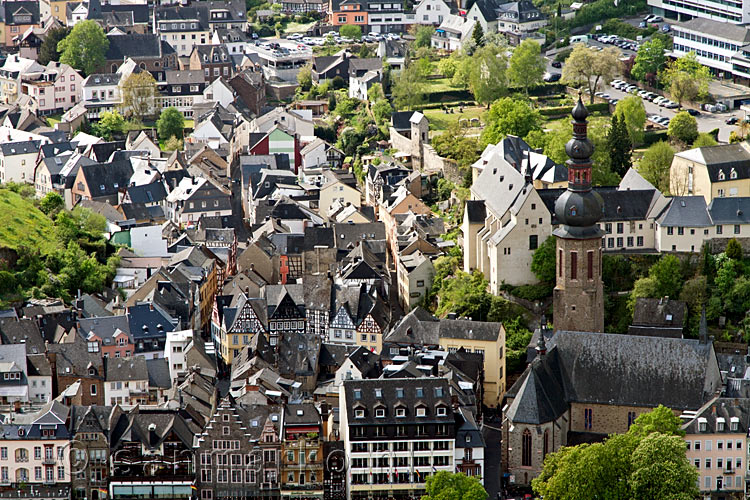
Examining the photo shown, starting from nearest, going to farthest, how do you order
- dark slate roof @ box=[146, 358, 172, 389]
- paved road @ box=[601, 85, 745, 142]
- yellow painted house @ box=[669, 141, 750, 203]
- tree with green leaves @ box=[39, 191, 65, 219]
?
dark slate roof @ box=[146, 358, 172, 389] < yellow painted house @ box=[669, 141, 750, 203] < paved road @ box=[601, 85, 745, 142] < tree with green leaves @ box=[39, 191, 65, 219]

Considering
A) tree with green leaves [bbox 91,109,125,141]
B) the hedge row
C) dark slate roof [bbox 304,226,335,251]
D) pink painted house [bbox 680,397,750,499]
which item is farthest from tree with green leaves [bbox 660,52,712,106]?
pink painted house [bbox 680,397,750,499]

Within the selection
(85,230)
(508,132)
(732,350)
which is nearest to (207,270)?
(85,230)

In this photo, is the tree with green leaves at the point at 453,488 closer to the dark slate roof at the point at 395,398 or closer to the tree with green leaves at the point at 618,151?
the dark slate roof at the point at 395,398

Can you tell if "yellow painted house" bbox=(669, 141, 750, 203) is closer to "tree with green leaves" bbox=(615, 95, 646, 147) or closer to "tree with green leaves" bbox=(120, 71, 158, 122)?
"tree with green leaves" bbox=(615, 95, 646, 147)

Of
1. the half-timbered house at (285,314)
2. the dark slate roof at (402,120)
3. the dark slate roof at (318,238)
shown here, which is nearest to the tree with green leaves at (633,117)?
the dark slate roof at (402,120)

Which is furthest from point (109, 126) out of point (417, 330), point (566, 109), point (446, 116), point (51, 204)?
point (417, 330)
